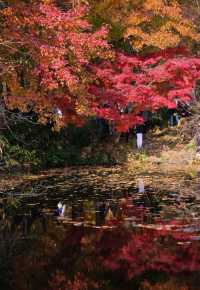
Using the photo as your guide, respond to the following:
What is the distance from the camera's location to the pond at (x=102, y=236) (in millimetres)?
7090

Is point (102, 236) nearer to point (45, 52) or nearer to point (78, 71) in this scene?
point (45, 52)

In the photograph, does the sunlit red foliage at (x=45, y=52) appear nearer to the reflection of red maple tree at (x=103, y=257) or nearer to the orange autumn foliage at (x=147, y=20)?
the orange autumn foliage at (x=147, y=20)

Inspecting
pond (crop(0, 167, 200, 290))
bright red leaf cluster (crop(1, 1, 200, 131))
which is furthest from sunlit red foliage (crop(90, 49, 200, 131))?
pond (crop(0, 167, 200, 290))

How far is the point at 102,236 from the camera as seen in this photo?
29.6 feet

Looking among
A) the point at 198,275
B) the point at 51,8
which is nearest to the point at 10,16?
the point at 51,8

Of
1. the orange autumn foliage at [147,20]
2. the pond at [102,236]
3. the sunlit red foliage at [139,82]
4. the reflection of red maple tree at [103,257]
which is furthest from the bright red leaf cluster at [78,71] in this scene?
the reflection of red maple tree at [103,257]

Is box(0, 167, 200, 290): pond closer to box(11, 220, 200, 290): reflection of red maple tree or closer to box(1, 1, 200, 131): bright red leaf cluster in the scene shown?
box(11, 220, 200, 290): reflection of red maple tree

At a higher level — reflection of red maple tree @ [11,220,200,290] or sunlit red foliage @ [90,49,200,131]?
sunlit red foliage @ [90,49,200,131]

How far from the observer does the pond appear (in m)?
7.09

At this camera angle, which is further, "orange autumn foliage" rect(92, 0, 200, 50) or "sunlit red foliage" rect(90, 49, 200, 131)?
"sunlit red foliage" rect(90, 49, 200, 131)

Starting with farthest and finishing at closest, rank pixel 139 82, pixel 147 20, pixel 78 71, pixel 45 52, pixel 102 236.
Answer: pixel 139 82, pixel 147 20, pixel 78 71, pixel 45 52, pixel 102 236

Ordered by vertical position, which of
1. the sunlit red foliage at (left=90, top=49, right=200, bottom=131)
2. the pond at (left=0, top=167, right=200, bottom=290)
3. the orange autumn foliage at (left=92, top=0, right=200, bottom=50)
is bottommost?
the pond at (left=0, top=167, right=200, bottom=290)

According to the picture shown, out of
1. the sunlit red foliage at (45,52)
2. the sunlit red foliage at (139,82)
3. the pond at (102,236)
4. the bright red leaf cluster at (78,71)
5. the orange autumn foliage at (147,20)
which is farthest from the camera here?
the sunlit red foliage at (139,82)

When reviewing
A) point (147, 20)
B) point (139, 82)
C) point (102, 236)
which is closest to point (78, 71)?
point (139, 82)
